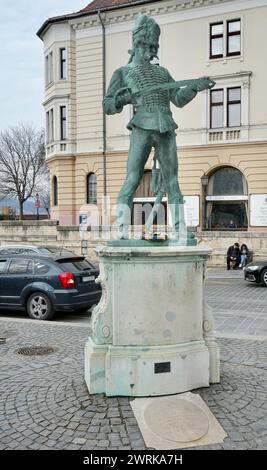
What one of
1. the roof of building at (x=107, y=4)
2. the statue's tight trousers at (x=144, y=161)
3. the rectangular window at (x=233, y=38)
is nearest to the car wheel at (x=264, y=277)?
the statue's tight trousers at (x=144, y=161)

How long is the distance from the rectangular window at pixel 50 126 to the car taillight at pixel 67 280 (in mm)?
22633

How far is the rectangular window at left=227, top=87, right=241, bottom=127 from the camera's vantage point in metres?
26.7

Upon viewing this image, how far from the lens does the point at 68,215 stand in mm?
31172

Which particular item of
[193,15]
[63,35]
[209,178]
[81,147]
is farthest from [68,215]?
[193,15]

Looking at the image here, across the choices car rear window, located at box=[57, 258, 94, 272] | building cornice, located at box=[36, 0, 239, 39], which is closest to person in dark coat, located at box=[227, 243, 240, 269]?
car rear window, located at box=[57, 258, 94, 272]

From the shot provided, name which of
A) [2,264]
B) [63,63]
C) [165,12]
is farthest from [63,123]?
[2,264]

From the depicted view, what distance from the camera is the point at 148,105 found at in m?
5.71

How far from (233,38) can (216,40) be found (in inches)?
38.8

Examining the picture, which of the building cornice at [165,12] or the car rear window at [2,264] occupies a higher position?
the building cornice at [165,12]

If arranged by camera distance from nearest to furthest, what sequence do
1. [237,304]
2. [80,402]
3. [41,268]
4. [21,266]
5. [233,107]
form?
[80,402] → [41,268] → [21,266] → [237,304] → [233,107]

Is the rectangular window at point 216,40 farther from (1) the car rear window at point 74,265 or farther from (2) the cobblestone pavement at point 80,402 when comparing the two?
(2) the cobblestone pavement at point 80,402

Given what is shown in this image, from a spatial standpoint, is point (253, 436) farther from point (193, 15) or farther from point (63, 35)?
point (63, 35)

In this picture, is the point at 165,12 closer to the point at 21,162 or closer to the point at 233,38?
the point at 233,38

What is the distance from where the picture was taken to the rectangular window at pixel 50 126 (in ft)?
105
